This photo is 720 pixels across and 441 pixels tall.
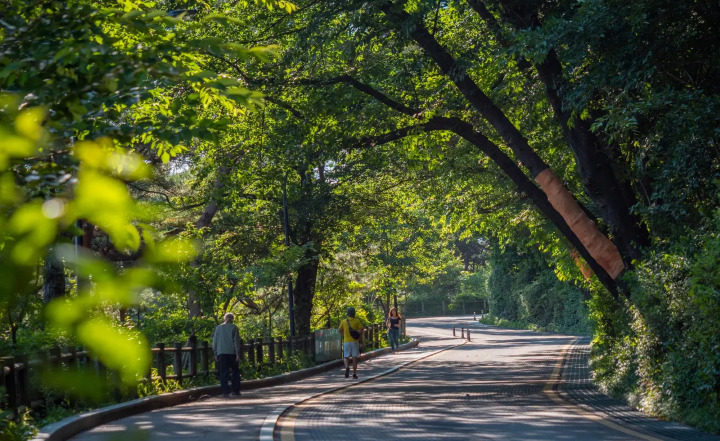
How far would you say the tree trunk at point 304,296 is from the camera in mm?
32000

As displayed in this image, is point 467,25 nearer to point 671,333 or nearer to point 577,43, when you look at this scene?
point 577,43

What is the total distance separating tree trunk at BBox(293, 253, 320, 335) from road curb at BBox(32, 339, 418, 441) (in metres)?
2.51

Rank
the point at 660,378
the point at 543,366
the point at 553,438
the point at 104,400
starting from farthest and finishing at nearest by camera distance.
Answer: the point at 543,366 < the point at 660,378 < the point at 553,438 < the point at 104,400

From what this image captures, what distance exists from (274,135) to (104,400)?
725 inches

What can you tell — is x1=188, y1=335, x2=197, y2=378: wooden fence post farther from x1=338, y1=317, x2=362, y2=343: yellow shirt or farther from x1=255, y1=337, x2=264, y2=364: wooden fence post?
x1=255, y1=337, x2=264, y2=364: wooden fence post

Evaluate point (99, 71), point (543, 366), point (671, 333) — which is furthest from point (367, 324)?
point (99, 71)

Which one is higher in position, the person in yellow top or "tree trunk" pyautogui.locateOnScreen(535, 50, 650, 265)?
"tree trunk" pyautogui.locateOnScreen(535, 50, 650, 265)

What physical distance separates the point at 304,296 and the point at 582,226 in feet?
57.1

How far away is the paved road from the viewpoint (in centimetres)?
1042

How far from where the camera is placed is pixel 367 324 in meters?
42.9

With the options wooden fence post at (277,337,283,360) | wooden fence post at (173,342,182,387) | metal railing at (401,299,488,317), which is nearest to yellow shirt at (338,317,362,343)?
wooden fence post at (277,337,283,360)

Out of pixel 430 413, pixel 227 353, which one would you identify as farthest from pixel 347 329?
pixel 430 413

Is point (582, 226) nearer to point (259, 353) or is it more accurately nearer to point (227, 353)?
point (227, 353)

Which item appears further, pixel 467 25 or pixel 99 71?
pixel 467 25
